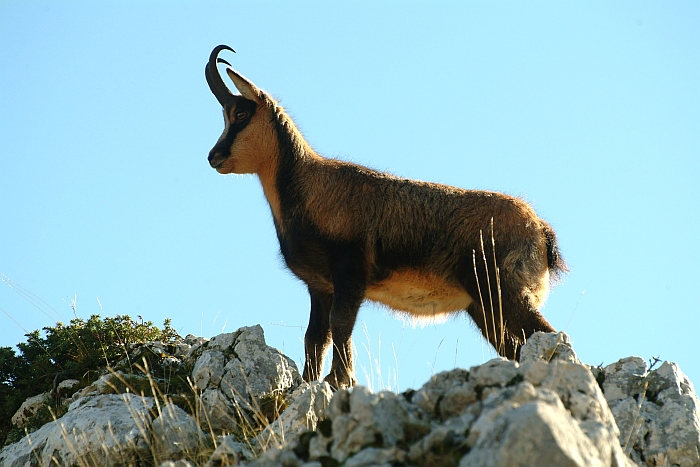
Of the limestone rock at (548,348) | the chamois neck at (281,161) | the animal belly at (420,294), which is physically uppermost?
the chamois neck at (281,161)

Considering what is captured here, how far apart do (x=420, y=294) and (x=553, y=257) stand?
5.40 feet

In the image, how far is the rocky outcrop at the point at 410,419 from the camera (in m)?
3.92

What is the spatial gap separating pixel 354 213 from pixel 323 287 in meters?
1.02

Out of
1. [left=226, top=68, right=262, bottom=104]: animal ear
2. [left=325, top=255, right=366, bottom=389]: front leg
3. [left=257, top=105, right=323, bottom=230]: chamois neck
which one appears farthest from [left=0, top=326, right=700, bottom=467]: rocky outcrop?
[left=226, top=68, right=262, bottom=104]: animal ear

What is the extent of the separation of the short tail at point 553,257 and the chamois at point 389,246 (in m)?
0.01

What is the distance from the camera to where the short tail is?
9664 mm

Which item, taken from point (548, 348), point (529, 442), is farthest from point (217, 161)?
point (529, 442)

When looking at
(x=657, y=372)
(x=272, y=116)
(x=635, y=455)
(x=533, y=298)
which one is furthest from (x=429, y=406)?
(x=272, y=116)

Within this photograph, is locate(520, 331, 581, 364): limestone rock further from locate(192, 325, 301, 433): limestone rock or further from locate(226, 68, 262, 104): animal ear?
locate(226, 68, 262, 104): animal ear

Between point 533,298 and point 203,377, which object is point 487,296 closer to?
point 533,298

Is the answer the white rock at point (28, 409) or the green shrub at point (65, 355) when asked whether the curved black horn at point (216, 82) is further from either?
the white rock at point (28, 409)

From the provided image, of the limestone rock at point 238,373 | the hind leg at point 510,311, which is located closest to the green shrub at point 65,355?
the limestone rock at point 238,373

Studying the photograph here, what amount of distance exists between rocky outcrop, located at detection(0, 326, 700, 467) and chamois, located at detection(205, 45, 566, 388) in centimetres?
105

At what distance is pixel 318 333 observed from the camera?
10.0 m
